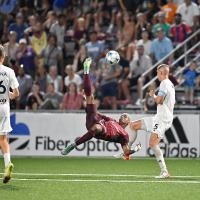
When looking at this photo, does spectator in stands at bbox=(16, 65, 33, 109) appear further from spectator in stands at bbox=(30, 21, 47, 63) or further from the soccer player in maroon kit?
the soccer player in maroon kit

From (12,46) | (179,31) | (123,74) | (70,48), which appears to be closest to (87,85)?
(123,74)

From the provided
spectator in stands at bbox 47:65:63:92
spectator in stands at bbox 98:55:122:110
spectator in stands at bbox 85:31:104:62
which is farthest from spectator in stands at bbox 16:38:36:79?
spectator in stands at bbox 98:55:122:110

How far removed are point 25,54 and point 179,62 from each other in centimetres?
491

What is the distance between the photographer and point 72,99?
23281 millimetres

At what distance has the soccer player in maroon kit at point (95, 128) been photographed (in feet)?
50.1

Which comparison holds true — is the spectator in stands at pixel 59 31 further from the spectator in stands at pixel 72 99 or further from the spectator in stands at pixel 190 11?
the spectator in stands at pixel 190 11

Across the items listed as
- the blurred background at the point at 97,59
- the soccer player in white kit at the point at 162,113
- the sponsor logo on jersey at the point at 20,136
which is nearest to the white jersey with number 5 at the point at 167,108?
the soccer player in white kit at the point at 162,113

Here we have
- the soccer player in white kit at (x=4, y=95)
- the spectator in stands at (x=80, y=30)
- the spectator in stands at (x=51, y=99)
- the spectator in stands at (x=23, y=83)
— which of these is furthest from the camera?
the spectator in stands at (x=80, y=30)

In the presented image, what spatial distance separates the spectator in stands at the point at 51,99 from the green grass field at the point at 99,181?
328 cm

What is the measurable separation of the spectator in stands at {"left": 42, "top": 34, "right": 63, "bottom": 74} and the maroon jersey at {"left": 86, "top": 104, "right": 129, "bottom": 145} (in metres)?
10.0

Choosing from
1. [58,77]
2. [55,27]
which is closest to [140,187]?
[58,77]

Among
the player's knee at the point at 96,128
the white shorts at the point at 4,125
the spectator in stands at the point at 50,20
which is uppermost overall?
the spectator in stands at the point at 50,20

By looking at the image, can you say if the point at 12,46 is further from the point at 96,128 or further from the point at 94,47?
the point at 96,128

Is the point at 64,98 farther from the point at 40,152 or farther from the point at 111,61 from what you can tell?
the point at 111,61
